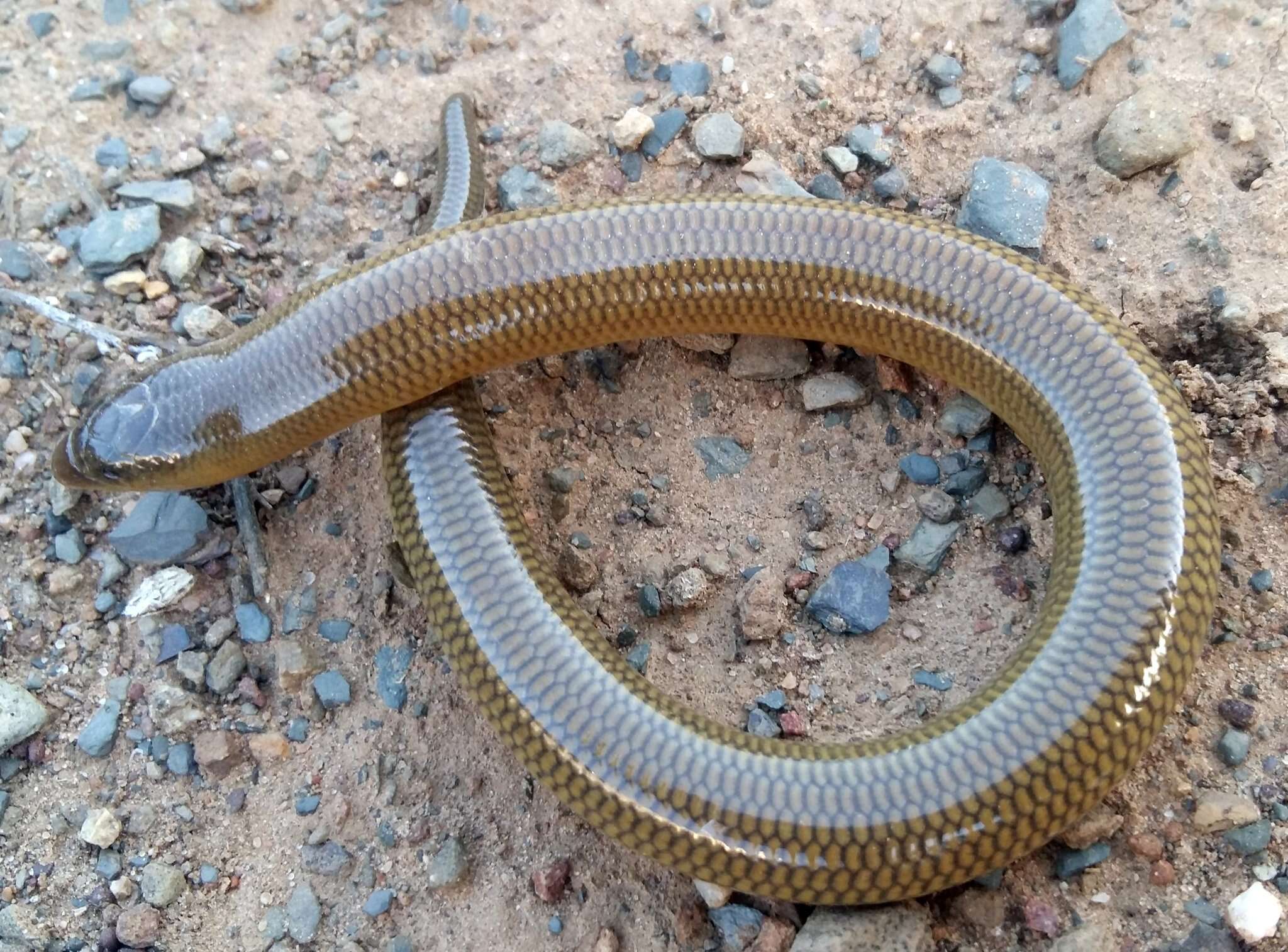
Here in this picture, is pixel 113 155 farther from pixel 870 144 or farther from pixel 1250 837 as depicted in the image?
pixel 1250 837

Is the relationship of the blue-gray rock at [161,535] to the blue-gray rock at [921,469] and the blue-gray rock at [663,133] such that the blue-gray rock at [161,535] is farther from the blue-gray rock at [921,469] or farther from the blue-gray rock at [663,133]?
the blue-gray rock at [921,469]

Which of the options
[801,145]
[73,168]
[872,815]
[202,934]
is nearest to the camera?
[872,815]

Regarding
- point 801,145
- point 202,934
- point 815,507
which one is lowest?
point 202,934

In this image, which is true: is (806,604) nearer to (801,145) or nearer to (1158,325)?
(1158,325)

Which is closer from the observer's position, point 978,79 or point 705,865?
point 705,865

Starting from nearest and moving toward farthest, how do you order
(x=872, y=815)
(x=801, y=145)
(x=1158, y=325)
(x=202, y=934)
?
(x=872, y=815) → (x=202, y=934) → (x=1158, y=325) → (x=801, y=145)

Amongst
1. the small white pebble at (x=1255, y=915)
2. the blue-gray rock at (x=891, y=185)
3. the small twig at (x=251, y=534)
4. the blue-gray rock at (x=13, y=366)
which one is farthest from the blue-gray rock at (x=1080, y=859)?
the blue-gray rock at (x=13, y=366)

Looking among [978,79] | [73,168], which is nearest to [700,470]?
[978,79]

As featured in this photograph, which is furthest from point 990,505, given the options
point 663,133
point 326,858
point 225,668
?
point 225,668
